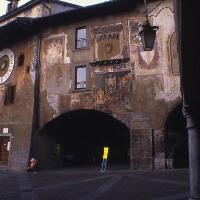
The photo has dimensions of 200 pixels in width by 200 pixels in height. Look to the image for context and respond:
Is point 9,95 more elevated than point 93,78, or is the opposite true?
point 93,78

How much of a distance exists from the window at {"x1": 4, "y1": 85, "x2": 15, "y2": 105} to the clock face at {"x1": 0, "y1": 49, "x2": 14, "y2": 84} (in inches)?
32.2

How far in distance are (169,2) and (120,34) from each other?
3.01m

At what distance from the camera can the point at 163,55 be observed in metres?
16.7

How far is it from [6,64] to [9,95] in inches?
86.3

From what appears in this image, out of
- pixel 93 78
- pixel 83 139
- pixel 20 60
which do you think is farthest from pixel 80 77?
pixel 83 139

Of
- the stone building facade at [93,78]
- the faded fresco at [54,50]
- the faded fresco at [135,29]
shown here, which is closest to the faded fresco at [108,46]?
the stone building facade at [93,78]

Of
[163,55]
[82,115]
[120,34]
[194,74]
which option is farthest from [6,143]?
[194,74]

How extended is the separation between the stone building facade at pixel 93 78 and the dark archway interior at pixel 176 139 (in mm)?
504

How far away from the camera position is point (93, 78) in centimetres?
1777

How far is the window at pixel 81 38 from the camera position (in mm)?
18750

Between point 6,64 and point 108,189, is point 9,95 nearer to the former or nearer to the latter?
point 6,64

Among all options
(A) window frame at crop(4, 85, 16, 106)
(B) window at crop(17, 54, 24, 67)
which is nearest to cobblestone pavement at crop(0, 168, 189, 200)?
(A) window frame at crop(4, 85, 16, 106)

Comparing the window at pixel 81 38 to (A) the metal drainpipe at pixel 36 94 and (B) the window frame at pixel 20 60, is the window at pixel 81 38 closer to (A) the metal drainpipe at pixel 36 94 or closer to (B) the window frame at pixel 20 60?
(A) the metal drainpipe at pixel 36 94

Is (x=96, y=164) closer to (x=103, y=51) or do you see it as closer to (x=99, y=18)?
(x=103, y=51)
